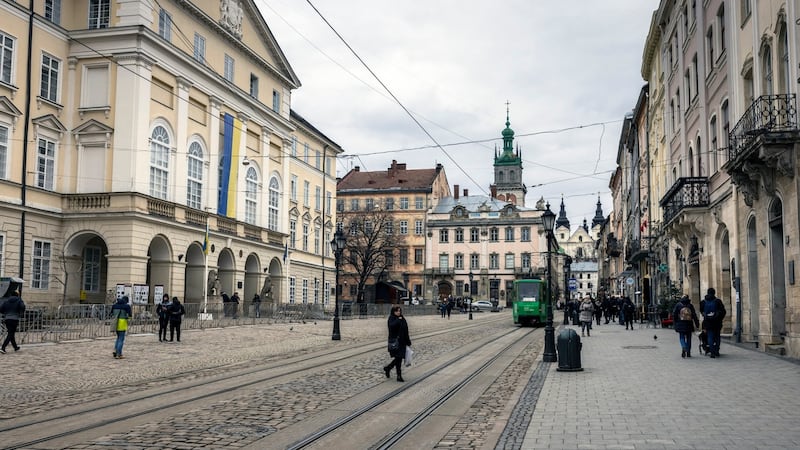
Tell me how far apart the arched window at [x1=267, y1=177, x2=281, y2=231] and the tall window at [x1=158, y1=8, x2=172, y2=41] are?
15330 mm

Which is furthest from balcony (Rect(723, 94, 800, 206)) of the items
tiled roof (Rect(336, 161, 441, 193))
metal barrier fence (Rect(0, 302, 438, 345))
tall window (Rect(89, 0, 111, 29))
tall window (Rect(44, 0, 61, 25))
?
tiled roof (Rect(336, 161, 441, 193))

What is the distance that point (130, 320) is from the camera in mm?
27875

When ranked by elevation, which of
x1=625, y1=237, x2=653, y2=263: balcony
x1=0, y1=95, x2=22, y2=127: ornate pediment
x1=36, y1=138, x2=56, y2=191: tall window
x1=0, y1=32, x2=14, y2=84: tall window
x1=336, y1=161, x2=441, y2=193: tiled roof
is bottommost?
x1=625, y1=237, x2=653, y2=263: balcony

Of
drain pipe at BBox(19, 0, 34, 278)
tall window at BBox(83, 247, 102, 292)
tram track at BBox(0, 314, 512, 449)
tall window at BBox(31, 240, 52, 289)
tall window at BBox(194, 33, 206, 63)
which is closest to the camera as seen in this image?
tram track at BBox(0, 314, 512, 449)

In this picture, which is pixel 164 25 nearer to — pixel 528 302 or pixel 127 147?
pixel 127 147

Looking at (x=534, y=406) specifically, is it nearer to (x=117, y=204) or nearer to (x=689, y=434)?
(x=689, y=434)

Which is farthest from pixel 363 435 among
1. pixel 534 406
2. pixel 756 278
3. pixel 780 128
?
pixel 756 278

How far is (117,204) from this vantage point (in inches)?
1385

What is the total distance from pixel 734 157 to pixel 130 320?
21.9m

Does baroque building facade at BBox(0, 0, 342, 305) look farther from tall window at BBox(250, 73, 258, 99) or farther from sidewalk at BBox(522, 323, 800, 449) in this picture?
sidewalk at BBox(522, 323, 800, 449)

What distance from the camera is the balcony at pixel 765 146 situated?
17.1 metres

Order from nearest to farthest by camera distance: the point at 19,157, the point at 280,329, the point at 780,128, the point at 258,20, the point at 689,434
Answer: the point at 689,434 < the point at 780,128 < the point at 19,157 < the point at 280,329 < the point at 258,20

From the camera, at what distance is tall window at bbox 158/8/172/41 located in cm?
3816

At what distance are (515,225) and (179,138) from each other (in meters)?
70.2
